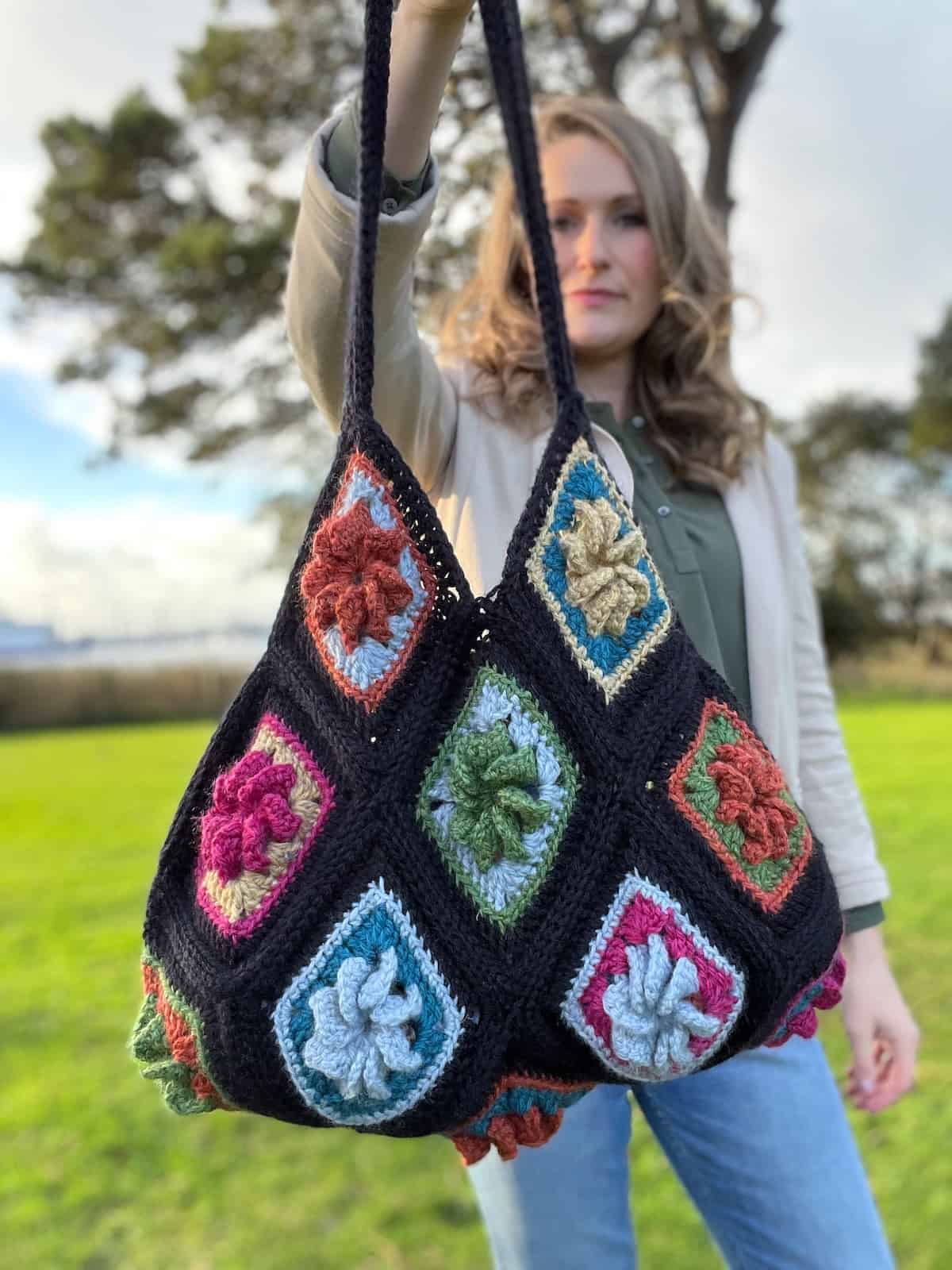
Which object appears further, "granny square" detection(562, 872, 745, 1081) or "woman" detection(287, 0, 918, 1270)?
"woman" detection(287, 0, 918, 1270)

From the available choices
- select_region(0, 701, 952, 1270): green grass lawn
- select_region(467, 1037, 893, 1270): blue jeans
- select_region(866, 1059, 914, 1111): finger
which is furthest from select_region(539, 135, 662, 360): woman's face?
select_region(0, 701, 952, 1270): green grass lawn

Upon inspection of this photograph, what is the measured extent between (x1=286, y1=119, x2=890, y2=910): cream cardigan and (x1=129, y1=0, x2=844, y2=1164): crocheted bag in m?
0.14

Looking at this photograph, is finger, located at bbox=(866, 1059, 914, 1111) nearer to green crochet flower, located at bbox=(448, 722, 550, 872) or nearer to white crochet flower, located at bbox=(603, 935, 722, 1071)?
white crochet flower, located at bbox=(603, 935, 722, 1071)

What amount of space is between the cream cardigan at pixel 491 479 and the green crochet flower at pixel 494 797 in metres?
0.38

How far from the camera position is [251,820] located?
34.1 inches

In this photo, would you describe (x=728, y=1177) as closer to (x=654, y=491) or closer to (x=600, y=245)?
(x=654, y=491)

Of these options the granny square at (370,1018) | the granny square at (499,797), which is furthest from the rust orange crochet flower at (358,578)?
the granny square at (370,1018)

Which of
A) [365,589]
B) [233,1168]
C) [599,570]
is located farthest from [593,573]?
[233,1168]

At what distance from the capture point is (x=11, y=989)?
4402 millimetres

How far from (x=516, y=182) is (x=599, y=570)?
350 mm

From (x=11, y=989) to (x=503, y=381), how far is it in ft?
13.4

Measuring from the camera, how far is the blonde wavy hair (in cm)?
148

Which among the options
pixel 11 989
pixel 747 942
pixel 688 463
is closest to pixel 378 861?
pixel 747 942

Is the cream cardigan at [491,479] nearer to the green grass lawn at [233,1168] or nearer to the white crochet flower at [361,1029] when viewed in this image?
the white crochet flower at [361,1029]
